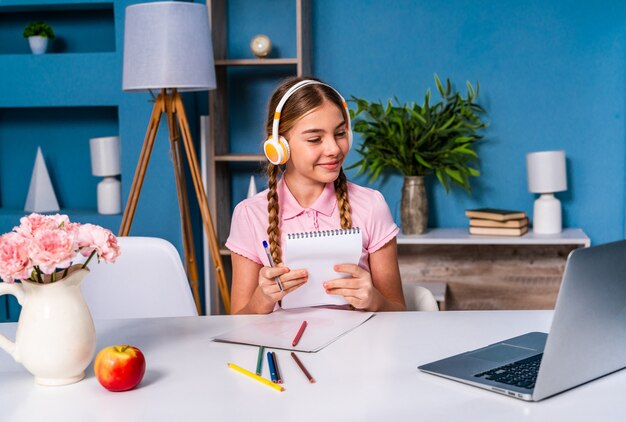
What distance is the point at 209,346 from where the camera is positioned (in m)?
1.42

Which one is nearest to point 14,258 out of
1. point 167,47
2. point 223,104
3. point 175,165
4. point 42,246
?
point 42,246

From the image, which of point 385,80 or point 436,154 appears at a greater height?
point 385,80

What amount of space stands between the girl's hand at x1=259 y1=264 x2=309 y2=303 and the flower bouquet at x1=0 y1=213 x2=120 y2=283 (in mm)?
395

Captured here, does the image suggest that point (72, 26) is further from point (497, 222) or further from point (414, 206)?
point (497, 222)

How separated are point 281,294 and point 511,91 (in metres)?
2.39

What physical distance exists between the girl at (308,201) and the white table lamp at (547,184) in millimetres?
1583

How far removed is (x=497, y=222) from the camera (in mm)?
3381

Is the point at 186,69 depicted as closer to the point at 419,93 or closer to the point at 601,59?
the point at 419,93

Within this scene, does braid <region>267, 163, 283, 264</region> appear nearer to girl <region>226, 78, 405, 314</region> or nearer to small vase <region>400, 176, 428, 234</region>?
girl <region>226, 78, 405, 314</region>

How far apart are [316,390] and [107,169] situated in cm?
272

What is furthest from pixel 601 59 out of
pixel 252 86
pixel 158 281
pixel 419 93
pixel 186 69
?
pixel 158 281

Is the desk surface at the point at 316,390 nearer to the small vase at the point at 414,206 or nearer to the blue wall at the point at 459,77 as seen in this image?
the small vase at the point at 414,206

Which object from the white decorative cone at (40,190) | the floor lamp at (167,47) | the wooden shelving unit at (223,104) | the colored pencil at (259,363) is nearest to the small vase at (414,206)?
the wooden shelving unit at (223,104)

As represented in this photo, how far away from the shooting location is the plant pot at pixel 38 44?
12.0ft
